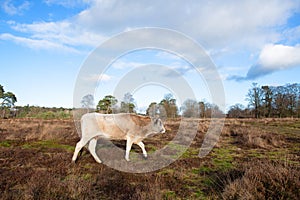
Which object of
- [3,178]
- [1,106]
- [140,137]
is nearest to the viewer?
[3,178]

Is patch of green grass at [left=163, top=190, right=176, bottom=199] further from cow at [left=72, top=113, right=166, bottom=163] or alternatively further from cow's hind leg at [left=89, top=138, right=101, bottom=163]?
cow's hind leg at [left=89, top=138, right=101, bottom=163]

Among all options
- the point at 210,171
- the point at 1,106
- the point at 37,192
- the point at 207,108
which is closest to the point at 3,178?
the point at 37,192

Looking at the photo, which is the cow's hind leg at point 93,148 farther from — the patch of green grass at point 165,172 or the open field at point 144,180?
the patch of green grass at point 165,172

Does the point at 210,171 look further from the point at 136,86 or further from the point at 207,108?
the point at 207,108

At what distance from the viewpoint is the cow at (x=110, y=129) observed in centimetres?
887

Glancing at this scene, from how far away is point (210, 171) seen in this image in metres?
7.41

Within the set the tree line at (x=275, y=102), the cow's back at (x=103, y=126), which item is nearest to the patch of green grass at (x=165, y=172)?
the cow's back at (x=103, y=126)

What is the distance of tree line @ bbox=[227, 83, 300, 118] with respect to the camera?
2210 inches

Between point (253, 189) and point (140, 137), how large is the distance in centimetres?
591

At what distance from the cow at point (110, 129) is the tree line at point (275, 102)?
56.5 m

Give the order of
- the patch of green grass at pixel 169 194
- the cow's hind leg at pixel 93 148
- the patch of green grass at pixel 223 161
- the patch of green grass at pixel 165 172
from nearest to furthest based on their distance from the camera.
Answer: the patch of green grass at pixel 169 194 < the patch of green grass at pixel 165 172 < the patch of green grass at pixel 223 161 < the cow's hind leg at pixel 93 148

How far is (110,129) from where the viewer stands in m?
9.00

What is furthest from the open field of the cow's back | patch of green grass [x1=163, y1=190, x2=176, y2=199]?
the cow's back

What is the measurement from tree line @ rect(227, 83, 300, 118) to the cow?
185 ft
